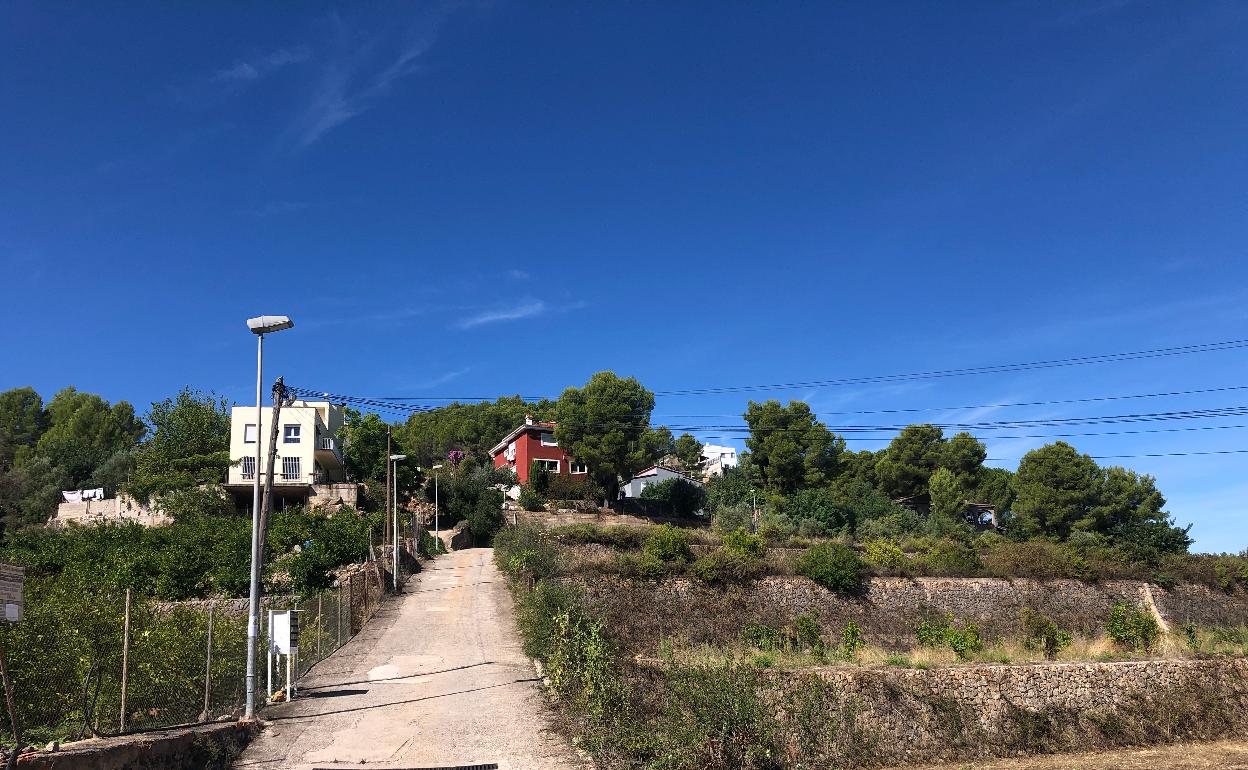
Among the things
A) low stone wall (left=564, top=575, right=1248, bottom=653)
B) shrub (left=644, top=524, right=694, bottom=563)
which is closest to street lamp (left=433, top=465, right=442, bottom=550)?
shrub (left=644, top=524, right=694, bottom=563)

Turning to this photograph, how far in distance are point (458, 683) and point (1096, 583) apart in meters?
32.4

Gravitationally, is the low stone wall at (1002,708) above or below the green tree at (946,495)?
below

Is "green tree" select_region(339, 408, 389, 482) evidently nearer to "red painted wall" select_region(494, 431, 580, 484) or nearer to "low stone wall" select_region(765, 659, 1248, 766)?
"red painted wall" select_region(494, 431, 580, 484)

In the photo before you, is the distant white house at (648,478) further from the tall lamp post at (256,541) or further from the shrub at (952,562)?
the tall lamp post at (256,541)

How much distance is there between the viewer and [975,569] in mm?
35406

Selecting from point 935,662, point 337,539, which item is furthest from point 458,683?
point 337,539

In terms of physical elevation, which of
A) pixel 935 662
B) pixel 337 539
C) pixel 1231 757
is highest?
pixel 337 539

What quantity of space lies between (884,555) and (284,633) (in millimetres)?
27840

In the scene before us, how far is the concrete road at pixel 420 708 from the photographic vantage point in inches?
438

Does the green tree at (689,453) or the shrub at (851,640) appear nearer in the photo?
the shrub at (851,640)

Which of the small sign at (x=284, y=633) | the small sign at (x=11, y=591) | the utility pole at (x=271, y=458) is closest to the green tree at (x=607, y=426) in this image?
the utility pole at (x=271, y=458)

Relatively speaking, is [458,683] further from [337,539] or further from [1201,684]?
[337,539]

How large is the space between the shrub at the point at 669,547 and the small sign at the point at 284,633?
713 inches

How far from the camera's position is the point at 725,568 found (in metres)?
31.5
